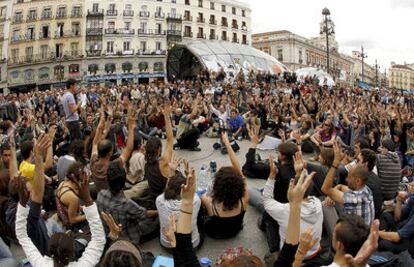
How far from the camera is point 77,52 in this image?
52.1 metres

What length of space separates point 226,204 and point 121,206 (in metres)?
1.28

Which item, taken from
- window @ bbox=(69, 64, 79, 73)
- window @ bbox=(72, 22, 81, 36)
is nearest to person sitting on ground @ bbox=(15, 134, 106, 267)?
window @ bbox=(69, 64, 79, 73)

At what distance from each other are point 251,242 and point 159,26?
180 ft

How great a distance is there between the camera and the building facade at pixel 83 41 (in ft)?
168

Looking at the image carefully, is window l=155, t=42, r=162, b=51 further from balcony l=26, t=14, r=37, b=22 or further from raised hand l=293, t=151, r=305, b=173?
raised hand l=293, t=151, r=305, b=173

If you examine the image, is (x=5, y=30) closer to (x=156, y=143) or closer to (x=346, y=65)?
(x=156, y=143)

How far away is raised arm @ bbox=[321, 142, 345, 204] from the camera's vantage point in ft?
13.5

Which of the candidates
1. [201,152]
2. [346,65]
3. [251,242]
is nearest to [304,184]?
[251,242]

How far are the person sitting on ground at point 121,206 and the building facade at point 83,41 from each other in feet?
159

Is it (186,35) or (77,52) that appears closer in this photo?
(77,52)

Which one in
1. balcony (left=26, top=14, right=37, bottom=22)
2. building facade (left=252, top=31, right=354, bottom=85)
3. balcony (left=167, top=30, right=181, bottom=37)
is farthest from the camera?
building facade (left=252, top=31, right=354, bottom=85)

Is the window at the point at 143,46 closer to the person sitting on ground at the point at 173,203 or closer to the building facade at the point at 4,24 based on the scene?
the building facade at the point at 4,24

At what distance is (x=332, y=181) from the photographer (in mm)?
4176

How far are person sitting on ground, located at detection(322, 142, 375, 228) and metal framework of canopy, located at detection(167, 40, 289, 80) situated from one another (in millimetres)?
26385
